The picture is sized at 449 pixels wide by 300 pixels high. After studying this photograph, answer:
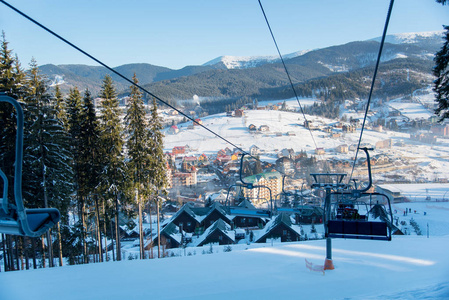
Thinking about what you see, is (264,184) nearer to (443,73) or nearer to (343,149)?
(443,73)

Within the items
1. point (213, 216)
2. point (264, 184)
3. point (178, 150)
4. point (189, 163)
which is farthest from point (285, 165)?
point (213, 216)

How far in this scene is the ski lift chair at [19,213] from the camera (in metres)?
1.46

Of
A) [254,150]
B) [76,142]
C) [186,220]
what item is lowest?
[186,220]

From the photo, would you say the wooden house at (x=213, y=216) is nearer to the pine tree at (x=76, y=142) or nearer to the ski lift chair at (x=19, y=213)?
the pine tree at (x=76, y=142)

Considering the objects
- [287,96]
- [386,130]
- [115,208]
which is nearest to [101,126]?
[115,208]

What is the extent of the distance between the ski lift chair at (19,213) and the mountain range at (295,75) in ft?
212

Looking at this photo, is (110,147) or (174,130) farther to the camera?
(174,130)

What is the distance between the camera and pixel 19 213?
58.2 inches

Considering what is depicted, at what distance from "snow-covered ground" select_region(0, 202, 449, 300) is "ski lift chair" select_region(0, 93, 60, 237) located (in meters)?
3.70

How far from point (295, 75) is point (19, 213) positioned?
153 metres

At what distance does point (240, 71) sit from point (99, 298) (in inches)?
5853

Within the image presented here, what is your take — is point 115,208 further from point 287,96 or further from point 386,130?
point 287,96

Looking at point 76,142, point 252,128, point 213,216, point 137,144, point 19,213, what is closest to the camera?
point 19,213

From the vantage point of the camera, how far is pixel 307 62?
561 ft
